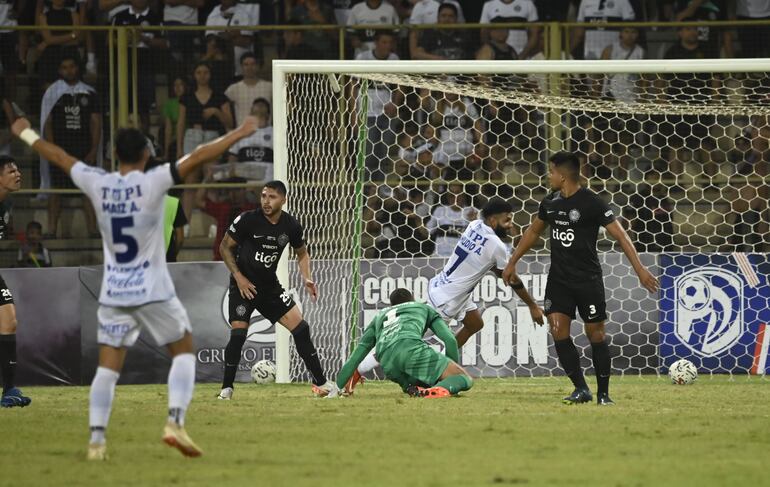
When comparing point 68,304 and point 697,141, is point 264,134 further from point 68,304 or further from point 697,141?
point 697,141

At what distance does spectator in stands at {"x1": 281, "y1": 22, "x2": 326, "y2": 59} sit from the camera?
59.5 ft

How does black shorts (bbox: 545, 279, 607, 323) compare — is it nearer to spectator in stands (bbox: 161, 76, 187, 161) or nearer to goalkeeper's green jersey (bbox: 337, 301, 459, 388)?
goalkeeper's green jersey (bbox: 337, 301, 459, 388)

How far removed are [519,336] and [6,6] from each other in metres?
9.25

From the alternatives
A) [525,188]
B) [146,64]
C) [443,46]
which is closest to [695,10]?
[443,46]

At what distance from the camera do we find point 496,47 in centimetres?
1792

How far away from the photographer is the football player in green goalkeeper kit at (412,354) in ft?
38.7

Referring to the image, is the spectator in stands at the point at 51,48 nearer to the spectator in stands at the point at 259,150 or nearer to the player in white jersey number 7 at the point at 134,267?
the spectator in stands at the point at 259,150

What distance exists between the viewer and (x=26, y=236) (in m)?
17.7

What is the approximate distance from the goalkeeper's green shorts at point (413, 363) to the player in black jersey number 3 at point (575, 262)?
1184mm

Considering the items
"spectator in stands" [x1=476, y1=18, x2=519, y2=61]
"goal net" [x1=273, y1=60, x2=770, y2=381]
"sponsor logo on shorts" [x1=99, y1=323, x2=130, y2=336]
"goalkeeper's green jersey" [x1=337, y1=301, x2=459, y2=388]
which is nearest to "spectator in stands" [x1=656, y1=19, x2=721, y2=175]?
"goal net" [x1=273, y1=60, x2=770, y2=381]

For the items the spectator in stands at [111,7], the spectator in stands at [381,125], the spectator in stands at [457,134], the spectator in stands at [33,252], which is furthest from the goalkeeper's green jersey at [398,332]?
the spectator in stands at [111,7]

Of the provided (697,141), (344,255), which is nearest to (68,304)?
(344,255)

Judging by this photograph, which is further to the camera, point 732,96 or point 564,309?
point 732,96

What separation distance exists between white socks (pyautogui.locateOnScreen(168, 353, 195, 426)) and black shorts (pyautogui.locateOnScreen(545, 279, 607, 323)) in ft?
13.9
